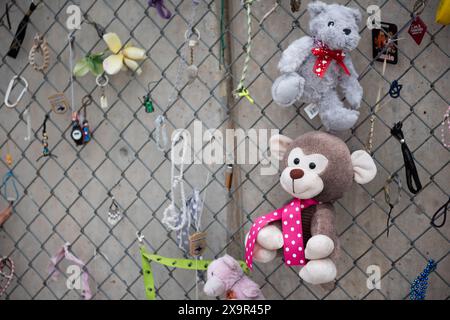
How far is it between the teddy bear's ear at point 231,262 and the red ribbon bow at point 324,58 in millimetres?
512

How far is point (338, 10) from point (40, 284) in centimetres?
120

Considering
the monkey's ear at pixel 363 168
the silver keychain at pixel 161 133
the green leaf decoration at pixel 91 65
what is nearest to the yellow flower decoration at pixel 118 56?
the green leaf decoration at pixel 91 65

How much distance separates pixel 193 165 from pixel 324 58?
500 millimetres

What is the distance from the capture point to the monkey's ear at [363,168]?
1413mm

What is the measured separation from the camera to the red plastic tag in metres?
1.49

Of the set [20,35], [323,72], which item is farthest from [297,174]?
[20,35]

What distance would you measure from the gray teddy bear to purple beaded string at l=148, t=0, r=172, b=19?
1.25 ft

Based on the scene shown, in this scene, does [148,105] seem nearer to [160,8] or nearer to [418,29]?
[160,8]

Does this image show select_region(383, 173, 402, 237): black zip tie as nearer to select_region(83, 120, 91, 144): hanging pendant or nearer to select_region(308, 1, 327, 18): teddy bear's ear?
select_region(308, 1, 327, 18): teddy bear's ear

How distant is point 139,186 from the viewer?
1758 mm

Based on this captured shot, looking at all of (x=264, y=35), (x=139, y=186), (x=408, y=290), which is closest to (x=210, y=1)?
(x=264, y=35)

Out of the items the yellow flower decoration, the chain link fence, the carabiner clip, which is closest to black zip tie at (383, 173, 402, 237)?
the chain link fence

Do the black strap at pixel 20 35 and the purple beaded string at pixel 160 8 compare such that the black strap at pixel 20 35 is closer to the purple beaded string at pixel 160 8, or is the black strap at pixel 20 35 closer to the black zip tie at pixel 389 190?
the purple beaded string at pixel 160 8

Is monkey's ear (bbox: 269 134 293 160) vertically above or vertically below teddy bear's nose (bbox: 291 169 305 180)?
above
